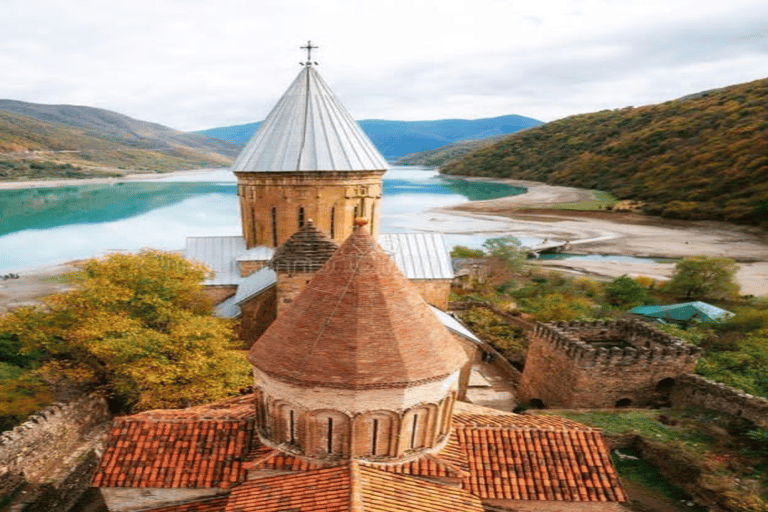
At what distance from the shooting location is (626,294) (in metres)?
24.4

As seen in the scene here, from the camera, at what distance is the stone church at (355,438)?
19.4 feet

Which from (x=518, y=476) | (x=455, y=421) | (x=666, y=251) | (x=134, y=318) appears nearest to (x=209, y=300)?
(x=134, y=318)

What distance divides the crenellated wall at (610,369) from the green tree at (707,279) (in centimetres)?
1438

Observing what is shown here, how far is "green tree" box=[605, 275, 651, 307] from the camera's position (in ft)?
78.9

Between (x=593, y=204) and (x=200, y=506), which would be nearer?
(x=200, y=506)

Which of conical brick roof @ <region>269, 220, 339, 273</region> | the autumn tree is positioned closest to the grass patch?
conical brick roof @ <region>269, 220, 339, 273</region>

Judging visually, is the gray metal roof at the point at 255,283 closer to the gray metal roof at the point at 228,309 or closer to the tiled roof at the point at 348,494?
the gray metal roof at the point at 228,309

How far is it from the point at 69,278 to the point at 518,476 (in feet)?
45.7

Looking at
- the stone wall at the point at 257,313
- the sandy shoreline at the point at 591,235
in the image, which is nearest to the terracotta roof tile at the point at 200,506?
the stone wall at the point at 257,313

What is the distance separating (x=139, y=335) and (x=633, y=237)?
1881 inches

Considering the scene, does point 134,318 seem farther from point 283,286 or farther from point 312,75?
point 312,75

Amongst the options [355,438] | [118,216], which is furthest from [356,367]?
[118,216]

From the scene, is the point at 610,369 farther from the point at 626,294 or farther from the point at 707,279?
the point at 707,279

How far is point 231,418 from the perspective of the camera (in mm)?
7367
